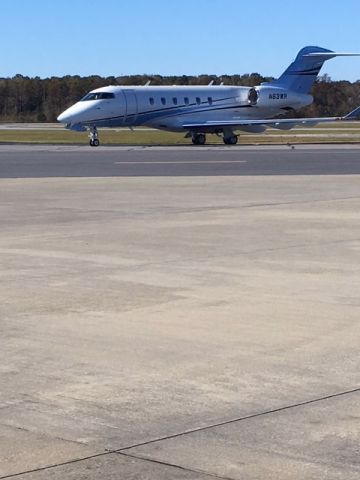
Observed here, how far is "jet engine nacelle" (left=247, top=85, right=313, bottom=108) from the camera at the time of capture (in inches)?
2276

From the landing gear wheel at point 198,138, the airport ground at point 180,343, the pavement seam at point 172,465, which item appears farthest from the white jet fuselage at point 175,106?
the pavement seam at point 172,465

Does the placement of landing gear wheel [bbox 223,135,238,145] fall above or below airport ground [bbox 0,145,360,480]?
below

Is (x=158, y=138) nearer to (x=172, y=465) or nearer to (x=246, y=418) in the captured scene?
(x=246, y=418)

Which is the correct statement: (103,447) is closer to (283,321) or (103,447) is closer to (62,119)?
(283,321)

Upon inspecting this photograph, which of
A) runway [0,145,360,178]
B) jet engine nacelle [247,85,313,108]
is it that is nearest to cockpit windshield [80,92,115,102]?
jet engine nacelle [247,85,313,108]

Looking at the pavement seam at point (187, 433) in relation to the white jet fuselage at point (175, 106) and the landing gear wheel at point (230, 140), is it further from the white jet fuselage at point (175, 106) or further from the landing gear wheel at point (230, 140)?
the landing gear wheel at point (230, 140)

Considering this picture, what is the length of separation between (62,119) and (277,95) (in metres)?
12.3

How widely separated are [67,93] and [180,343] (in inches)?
5109

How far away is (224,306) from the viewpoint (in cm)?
964

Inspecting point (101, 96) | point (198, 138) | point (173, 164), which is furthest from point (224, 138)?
point (173, 164)

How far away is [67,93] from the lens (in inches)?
5349

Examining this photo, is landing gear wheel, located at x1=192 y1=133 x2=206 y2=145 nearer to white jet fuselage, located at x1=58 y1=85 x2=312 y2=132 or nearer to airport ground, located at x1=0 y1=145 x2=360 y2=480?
white jet fuselage, located at x1=58 y1=85 x2=312 y2=132

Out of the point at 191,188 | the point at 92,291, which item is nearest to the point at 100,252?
Result: the point at 92,291

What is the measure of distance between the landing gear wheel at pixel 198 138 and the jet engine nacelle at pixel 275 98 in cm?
346
